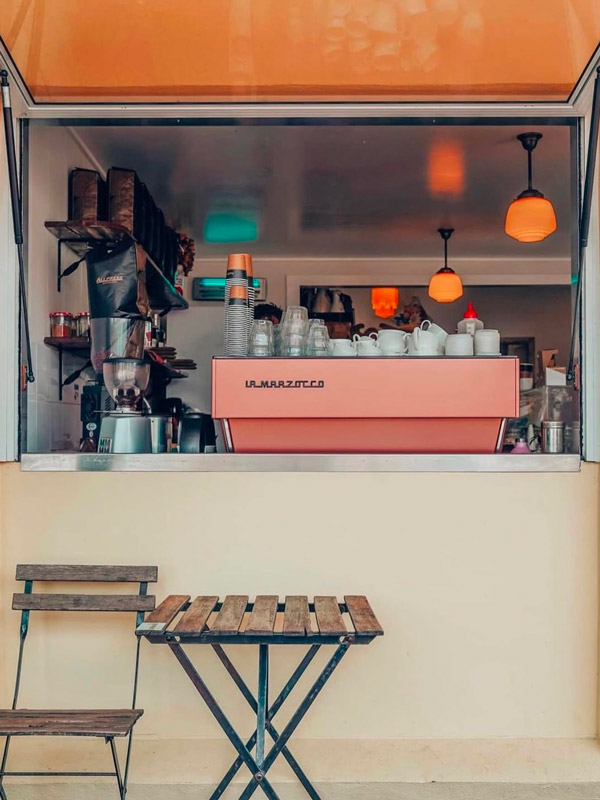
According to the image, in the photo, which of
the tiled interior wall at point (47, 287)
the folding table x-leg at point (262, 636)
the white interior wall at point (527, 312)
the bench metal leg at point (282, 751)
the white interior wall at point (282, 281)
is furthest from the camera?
the white interior wall at point (527, 312)

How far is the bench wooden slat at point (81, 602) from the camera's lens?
2.63 m

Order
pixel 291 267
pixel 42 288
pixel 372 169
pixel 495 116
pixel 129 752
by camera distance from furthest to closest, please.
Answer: pixel 291 267
pixel 372 169
pixel 42 288
pixel 495 116
pixel 129 752

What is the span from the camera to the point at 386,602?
2.78 m

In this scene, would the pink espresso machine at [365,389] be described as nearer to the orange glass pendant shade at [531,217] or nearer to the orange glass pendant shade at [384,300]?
the orange glass pendant shade at [531,217]


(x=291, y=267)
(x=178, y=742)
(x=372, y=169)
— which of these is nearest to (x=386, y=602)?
(x=178, y=742)

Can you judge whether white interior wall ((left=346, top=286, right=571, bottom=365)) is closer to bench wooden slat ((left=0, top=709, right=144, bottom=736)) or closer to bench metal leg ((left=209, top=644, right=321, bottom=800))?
bench metal leg ((left=209, top=644, right=321, bottom=800))

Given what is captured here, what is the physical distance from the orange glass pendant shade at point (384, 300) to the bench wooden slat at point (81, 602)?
5161 mm

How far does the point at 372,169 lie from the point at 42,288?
2429 mm

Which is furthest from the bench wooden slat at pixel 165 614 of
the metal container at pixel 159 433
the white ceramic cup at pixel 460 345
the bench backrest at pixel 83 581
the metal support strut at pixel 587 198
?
the metal support strut at pixel 587 198

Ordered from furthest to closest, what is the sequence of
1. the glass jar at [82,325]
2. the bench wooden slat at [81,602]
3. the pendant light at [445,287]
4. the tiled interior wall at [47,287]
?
the pendant light at [445,287] → the glass jar at [82,325] → the tiled interior wall at [47,287] → the bench wooden slat at [81,602]

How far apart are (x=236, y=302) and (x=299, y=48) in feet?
3.16

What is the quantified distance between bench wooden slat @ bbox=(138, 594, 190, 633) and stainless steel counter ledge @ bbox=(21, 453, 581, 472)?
49cm

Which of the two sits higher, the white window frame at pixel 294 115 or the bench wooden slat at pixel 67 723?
the white window frame at pixel 294 115

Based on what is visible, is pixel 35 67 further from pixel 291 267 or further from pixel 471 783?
pixel 291 267
